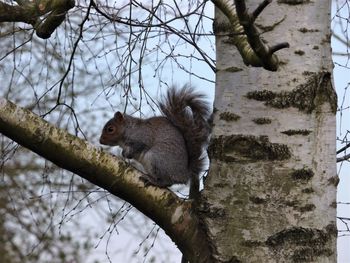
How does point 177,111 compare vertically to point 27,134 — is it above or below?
above

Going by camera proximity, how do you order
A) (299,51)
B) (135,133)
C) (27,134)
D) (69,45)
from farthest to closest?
1. (135,133)
2. (69,45)
3. (299,51)
4. (27,134)

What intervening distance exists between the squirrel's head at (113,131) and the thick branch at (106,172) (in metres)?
1.17

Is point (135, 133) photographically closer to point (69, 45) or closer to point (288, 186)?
point (69, 45)

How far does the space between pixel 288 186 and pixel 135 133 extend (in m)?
1.17

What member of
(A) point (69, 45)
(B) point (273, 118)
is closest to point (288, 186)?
(B) point (273, 118)

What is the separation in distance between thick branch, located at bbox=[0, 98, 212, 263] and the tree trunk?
0.05 m

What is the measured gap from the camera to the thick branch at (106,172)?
1649mm

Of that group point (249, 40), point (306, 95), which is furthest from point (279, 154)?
point (249, 40)

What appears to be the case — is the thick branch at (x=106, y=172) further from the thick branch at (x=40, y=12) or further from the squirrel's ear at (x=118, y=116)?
the squirrel's ear at (x=118, y=116)

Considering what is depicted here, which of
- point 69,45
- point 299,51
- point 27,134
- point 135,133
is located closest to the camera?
point 27,134

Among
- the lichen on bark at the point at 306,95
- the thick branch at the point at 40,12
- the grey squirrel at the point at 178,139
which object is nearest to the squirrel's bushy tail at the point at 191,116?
the grey squirrel at the point at 178,139

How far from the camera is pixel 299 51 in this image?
1771 mm

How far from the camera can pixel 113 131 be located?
2941mm

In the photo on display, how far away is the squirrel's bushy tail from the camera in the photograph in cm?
245
